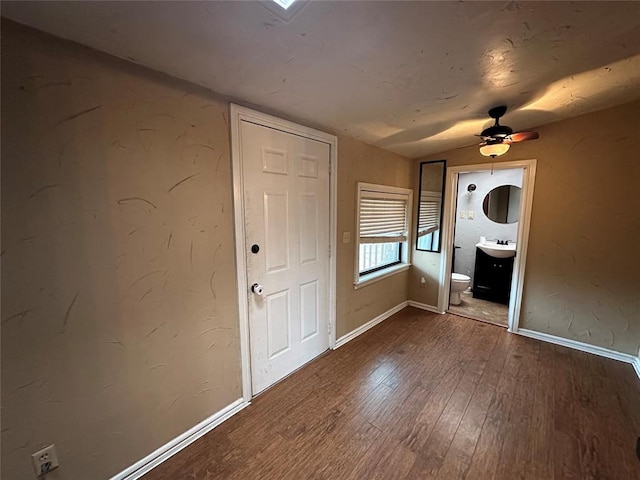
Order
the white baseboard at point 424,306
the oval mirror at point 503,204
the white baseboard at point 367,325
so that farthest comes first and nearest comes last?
the oval mirror at point 503,204, the white baseboard at point 424,306, the white baseboard at point 367,325

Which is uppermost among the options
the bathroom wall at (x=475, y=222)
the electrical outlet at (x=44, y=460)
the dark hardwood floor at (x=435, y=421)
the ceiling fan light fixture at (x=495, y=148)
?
the ceiling fan light fixture at (x=495, y=148)

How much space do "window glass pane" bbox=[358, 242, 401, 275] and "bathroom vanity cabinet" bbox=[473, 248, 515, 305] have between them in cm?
142

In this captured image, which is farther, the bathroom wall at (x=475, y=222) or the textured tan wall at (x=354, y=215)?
the bathroom wall at (x=475, y=222)

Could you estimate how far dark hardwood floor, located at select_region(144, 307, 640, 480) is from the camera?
59.3 inches

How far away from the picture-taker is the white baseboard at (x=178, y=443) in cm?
143

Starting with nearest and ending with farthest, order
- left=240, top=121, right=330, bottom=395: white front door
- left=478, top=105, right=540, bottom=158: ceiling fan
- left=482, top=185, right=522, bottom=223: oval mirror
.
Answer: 1. left=240, top=121, right=330, bottom=395: white front door
2. left=478, top=105, right=540, bottom=158: ceiling fan
3. left=482, top=185, right=522, bottom=223: oval mirror

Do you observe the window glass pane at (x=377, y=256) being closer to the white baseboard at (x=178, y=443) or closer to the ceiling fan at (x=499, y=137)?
the ceiling fan at (x=499, y=137)

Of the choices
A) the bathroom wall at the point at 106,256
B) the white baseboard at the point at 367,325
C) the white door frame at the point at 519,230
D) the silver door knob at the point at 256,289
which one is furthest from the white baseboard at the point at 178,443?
the white door frame at the point at 519,230

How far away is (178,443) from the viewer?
1.60m

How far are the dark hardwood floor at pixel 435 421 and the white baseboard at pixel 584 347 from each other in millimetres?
92

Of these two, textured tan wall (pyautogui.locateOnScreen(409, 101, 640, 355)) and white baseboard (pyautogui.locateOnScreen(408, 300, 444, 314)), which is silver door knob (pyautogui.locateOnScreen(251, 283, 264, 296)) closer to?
white baseboard (pyautogui.locateOnScreen(408, 300, 444, 314))

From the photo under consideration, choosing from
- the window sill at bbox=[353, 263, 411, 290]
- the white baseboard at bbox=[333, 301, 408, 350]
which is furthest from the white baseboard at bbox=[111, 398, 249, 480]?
the window sill at bbox=[353, 263, 411, 290]

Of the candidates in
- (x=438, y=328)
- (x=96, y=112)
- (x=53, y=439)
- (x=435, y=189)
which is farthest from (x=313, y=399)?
(x=435, y=189)

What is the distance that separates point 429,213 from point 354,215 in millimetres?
1420
